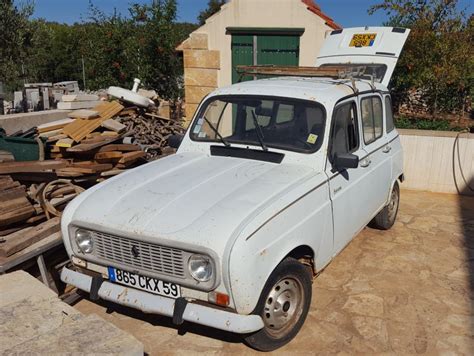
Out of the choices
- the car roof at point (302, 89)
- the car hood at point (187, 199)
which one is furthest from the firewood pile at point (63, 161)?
the car roof at point (302, 89)

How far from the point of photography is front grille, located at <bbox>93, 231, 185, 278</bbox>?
3.16 meters

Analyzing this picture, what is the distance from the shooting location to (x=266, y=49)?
10492 mm

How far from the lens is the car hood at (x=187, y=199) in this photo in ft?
10.2

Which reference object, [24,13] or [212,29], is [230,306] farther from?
[24,13]

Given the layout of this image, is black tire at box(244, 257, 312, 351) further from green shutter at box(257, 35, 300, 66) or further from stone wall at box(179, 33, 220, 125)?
stone wall at box(179, 33, 220, 125)

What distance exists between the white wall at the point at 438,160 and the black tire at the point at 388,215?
227 centimetres

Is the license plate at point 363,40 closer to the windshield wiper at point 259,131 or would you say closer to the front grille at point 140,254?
the windshield wiper at point 259,131

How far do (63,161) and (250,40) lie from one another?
21.2 ft

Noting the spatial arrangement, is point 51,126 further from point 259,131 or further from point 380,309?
point 380,309

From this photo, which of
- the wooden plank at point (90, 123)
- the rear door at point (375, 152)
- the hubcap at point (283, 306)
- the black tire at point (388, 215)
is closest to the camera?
the hubcap at point (283, 306)

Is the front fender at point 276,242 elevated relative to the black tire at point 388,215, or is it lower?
elevated

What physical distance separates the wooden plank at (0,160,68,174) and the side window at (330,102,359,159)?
10.6 feet

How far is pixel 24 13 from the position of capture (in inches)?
486

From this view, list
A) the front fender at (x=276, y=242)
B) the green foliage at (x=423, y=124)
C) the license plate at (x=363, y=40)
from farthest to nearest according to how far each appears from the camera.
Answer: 1. the green foliage at (x=423, y=124)
2. the license plate at (x=363, y=40)
3. the front fender at (x=276, y=242)
